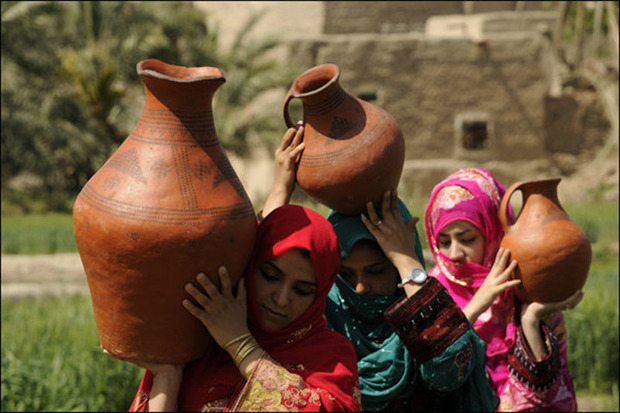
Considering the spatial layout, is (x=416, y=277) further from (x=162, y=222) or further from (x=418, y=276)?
(x=162, y=222)

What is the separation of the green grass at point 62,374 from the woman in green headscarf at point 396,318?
2347 mm

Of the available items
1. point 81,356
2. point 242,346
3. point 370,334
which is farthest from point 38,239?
point 242,346

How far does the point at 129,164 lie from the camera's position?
1.62 meters

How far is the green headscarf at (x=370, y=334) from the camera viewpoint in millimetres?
2299

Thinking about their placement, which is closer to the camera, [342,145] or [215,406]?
[215,406]

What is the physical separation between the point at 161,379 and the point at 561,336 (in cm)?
172

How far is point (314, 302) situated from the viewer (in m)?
1.87

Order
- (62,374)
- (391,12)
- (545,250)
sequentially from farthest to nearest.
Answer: (391,12) < (62,374) < (545,250)

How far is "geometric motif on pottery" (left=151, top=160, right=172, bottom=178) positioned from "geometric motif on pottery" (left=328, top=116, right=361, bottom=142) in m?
0.65

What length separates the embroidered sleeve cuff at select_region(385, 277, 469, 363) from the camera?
2.16m

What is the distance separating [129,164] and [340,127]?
27.6 inches

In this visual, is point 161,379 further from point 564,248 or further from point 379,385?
point 564,248

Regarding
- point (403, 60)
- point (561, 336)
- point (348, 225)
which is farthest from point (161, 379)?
point (403, 60)

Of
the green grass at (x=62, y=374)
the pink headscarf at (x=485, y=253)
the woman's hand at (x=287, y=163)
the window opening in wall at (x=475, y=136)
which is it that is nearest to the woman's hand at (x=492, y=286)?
the pink headscarf at (x=485, y=253)
